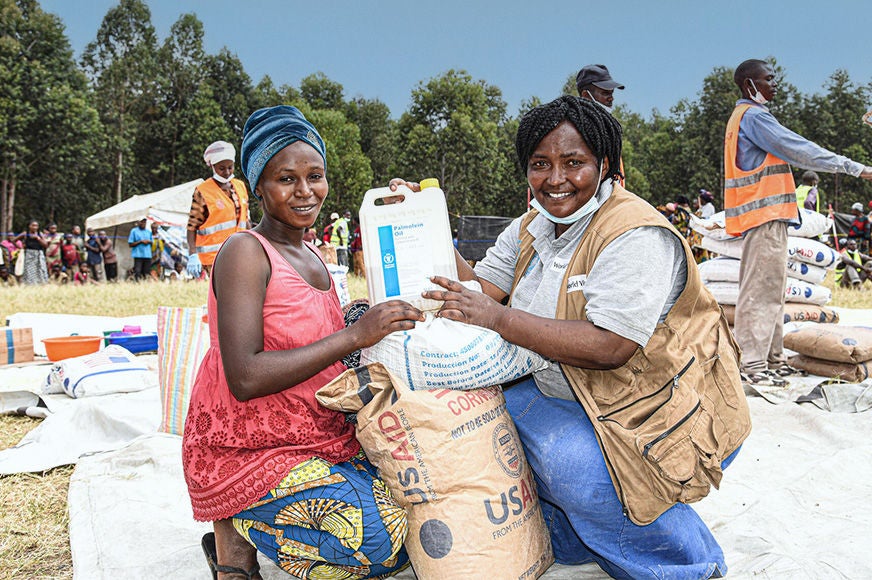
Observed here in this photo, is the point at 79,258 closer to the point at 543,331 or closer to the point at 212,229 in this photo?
the point at 212,229

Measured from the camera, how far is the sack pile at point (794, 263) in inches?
201

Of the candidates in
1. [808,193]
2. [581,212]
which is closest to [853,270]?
[808,193]

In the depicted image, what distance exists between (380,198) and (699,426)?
108 cm

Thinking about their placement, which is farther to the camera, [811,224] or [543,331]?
[811,224]

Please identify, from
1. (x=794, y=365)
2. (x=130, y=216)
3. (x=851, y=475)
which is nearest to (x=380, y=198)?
(x=851, y=475)

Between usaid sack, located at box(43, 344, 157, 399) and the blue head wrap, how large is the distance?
266 cm

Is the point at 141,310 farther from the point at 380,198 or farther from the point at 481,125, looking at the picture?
the point at 481,125

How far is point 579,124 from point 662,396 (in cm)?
77

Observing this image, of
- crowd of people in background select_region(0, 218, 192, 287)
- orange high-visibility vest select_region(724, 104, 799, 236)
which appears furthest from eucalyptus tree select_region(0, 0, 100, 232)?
orange high-visibility vest select_region(724, 104, 799, 236)

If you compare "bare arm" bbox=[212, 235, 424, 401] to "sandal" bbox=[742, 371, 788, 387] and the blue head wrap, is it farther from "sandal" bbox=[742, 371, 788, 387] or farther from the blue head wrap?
"sandal" bbox=[742, 371, 788, 387]

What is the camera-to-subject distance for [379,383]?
1657mm

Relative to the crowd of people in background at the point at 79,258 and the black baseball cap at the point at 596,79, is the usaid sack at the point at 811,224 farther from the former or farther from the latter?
the crowd of people in background at the point at 79,258

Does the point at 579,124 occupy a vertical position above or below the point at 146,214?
below

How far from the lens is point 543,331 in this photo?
1670 mm
